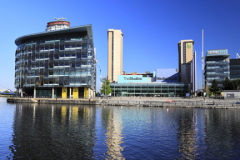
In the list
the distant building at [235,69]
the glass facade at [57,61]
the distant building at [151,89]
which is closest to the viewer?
the glass facade at [57,61]

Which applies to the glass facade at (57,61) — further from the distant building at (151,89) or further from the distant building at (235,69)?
the distant building at (235,69)

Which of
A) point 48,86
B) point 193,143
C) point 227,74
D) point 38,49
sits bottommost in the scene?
point 193,143

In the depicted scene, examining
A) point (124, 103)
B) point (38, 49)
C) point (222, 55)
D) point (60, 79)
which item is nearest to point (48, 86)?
point (60, 79)

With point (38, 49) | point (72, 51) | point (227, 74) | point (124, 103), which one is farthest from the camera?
point (227, 74)

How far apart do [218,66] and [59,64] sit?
127 metres

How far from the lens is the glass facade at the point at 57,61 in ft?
362

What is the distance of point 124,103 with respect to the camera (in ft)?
304

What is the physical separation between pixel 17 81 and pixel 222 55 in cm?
15317

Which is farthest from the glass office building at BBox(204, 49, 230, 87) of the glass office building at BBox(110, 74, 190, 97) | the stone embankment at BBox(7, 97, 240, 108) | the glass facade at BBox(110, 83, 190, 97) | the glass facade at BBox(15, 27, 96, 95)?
the glass facade at BBox(15, 27, 96, 95)

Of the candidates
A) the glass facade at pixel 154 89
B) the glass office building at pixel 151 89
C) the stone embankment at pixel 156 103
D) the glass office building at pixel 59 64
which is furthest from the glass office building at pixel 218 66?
the glass office building at pixel 59 64

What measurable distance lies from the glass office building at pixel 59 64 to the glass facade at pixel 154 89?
6406 cm

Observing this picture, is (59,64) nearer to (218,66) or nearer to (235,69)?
(218,66)

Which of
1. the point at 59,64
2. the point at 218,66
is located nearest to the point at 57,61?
the point at 59,64

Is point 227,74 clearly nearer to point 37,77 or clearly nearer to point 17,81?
point 37,77
